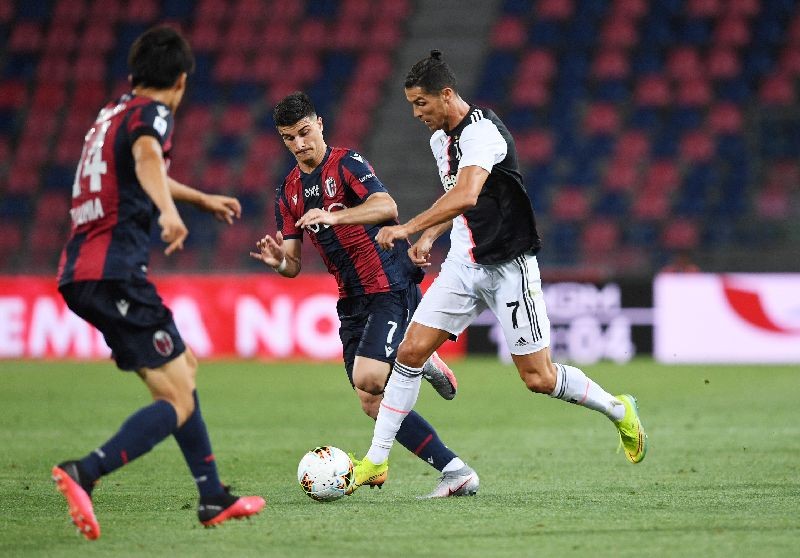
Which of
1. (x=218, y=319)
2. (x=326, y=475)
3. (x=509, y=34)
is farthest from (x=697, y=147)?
(x=326, y=475)

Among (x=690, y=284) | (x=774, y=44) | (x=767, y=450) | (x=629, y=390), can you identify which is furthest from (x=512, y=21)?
(x=767, y=450)

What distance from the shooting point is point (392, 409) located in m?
6.59

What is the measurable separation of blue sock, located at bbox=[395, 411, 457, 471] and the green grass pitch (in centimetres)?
22

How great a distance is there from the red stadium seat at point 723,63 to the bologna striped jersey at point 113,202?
1866 centimetres

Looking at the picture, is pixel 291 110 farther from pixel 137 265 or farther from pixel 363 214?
pixel 137 265

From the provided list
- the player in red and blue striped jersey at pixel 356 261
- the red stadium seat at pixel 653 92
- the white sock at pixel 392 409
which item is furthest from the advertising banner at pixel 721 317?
the white sock at pixel 392 409

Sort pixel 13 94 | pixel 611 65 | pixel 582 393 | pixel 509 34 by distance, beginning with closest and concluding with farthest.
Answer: pixel 582 393, pixel 611 65, pixel 509 34, pixel 13 94

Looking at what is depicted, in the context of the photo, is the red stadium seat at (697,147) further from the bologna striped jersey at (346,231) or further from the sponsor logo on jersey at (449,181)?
the sponsor logo on jersey at (449,181)

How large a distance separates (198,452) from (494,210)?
7.22 ft

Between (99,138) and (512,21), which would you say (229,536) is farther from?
(512,21)

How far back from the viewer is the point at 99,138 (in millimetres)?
5262

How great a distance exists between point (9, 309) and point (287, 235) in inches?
475

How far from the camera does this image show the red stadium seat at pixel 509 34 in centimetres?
2405

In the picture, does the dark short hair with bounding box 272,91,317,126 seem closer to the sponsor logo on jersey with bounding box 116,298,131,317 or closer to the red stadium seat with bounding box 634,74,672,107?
the sponsor logo on jersey with bounding box 116,298,131,317
